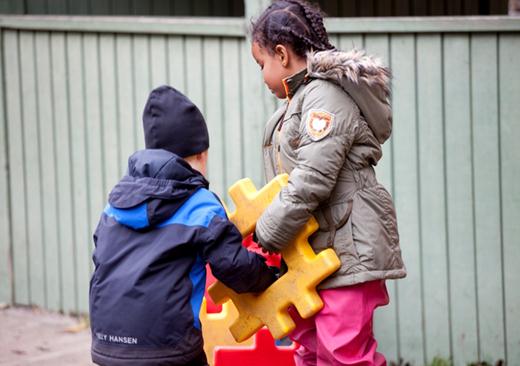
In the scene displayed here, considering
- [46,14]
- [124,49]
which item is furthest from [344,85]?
[46,14]

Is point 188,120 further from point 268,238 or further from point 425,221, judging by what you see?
point 425,221

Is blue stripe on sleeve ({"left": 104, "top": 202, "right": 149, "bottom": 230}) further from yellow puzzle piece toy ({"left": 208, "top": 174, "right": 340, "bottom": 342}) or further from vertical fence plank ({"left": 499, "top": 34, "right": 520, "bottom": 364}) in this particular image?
vertical fence plank ({"left": 499, "top": 34, "right": 520, "bottom": 364})

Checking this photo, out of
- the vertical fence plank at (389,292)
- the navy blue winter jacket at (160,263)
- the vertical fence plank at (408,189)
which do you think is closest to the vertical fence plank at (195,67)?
the vertical fence plank at (389,292)

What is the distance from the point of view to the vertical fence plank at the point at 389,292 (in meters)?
5.69

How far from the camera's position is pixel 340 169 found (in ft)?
12.9

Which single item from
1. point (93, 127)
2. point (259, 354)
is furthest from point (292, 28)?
point (93, 127)

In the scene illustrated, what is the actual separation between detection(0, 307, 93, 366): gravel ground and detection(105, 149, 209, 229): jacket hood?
259cm

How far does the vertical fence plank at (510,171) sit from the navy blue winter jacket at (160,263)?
2.04m

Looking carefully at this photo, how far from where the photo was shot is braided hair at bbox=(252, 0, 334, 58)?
403cm

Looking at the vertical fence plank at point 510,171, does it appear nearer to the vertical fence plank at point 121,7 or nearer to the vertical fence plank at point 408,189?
the vertical fence plank at point 408,189

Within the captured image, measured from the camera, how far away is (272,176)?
168 inches

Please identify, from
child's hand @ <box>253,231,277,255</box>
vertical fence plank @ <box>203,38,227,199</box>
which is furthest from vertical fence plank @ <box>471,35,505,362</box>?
child's hand @ <box>253,231,277,255</box>

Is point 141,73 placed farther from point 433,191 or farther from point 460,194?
point 460,194

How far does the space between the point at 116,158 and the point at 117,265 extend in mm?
2975
